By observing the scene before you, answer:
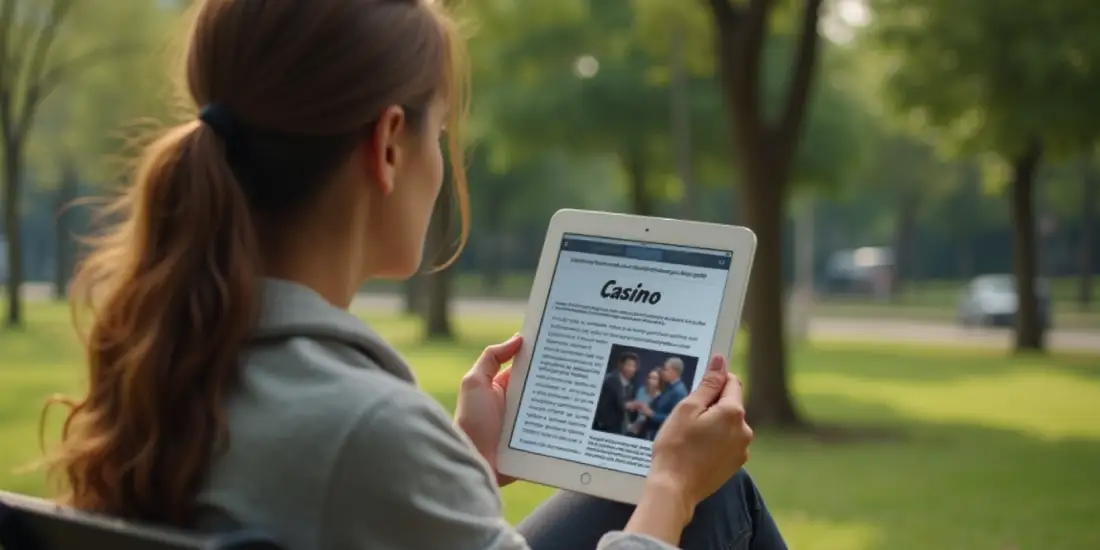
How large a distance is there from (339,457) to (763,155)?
9610 millimetres

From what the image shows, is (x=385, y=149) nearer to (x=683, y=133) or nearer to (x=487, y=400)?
(x=487, y=400)

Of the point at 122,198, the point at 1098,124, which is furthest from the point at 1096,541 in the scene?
the point at 1098,124

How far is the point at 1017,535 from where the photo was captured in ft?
22.0

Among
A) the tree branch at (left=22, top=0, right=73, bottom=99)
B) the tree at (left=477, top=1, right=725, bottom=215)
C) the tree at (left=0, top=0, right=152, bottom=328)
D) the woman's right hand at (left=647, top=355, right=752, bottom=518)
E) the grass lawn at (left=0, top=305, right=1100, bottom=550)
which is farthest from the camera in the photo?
the tree branch at (left=22, top=0, right=73, bottom=99)

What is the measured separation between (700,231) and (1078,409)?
1159cm

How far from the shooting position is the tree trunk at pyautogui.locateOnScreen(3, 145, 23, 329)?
25500 millimetres

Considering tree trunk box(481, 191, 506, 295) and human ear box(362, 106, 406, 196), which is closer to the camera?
human ear box(362, 106, 406, 196)

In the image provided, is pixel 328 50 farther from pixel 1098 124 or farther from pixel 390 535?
pixel 1098 124

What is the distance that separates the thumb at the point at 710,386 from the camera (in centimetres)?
182

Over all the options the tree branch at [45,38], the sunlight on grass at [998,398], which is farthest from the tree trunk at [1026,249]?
the tree branch at [45,38]

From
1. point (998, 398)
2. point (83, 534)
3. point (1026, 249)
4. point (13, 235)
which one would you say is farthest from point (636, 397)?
point (13, 235)

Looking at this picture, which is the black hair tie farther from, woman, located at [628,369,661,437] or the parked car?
the parked car

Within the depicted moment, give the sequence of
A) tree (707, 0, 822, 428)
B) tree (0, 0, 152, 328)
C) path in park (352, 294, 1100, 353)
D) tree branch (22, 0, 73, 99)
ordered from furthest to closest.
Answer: tree branch (22, 0, 73, 99) < tree (0, 0, 152, 328) < path in park (352, 294, 1100, 353) < tree (707, 0, 822, 428)

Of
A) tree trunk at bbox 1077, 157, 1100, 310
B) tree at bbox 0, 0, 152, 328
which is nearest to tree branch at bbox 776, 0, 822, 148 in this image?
tree at bbox 0, 0, 152, 328
